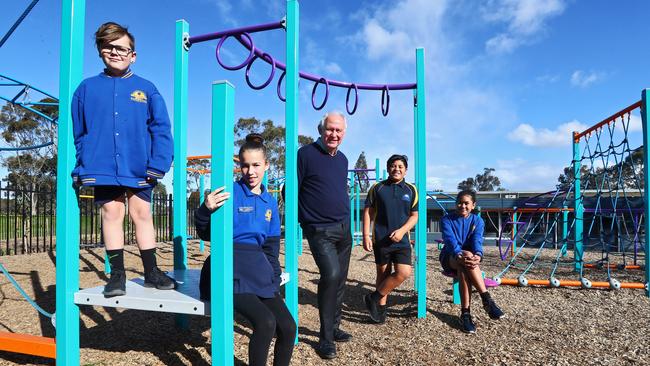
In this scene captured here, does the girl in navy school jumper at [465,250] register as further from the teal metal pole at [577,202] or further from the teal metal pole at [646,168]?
the teal metal pole at [577,202]

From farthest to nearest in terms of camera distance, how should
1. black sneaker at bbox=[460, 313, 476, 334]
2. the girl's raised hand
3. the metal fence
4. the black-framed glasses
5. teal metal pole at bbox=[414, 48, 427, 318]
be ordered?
the metal fence
teal metal pole at bbox=[414, 48, 427, 318]
black sneaker at bbox=[460, 313, 476, 334]
the black-framed glasses
the girl's raised hand

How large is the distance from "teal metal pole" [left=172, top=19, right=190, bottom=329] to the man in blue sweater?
927 millimetres

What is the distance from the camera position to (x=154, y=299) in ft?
7.14

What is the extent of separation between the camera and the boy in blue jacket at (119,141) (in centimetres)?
229

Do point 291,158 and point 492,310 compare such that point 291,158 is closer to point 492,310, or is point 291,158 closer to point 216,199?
point 216,199

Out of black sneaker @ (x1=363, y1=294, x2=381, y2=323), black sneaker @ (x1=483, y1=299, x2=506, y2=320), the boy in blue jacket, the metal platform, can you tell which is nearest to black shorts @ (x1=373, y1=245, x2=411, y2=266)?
black sneaker @ (x1=363, y1=294, x2=381, y2=323)

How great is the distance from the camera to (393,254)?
12.7ft

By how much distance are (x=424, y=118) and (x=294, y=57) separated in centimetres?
152

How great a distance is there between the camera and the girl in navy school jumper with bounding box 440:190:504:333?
12.4 feet

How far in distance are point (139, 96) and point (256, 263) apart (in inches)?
46.1

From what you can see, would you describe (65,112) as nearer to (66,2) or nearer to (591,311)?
(66,2)

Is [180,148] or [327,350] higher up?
[180,148]

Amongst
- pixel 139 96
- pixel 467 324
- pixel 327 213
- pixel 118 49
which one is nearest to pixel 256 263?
pixel 327 213

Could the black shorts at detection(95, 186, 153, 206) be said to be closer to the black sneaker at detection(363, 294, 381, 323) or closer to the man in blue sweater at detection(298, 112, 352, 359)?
the man in blue sweater at detection(298, 112, 352, 359)
